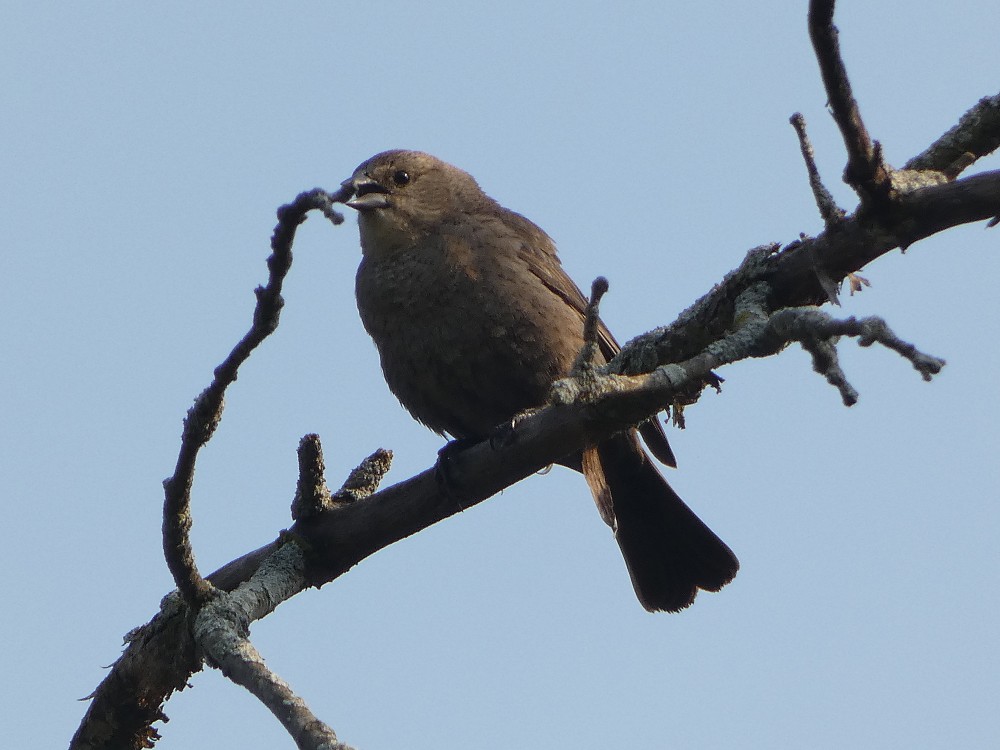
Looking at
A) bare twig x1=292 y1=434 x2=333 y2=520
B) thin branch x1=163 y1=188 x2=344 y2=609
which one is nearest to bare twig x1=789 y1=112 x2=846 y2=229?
thin branch x1=163 y1=188 x2=344 y2=609

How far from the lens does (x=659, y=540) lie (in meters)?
5.58

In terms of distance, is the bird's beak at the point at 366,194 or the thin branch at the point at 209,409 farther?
the bird's beak at the point at 366,194

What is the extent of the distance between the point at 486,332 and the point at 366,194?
112 centimetres

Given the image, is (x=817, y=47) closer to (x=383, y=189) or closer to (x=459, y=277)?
(x=459, y=277)

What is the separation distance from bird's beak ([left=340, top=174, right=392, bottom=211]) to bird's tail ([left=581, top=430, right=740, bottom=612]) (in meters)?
1.47

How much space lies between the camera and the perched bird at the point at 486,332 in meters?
4.87

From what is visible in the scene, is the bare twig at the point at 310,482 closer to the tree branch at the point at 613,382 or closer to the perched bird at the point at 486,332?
the tree branch at the point at 613,382

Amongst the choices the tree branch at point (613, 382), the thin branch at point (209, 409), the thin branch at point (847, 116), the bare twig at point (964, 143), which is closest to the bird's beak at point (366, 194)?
the tree branch at point (613, 382)

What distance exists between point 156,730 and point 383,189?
2630 mm

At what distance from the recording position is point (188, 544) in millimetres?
3336

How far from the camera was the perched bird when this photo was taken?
4871 millimetres

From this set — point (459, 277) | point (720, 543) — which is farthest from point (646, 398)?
point (720, 543)

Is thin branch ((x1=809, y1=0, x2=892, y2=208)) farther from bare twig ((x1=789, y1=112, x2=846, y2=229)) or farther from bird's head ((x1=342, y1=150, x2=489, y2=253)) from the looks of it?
bird's head ((x1=342, y1=150, x2=489, y2=253))

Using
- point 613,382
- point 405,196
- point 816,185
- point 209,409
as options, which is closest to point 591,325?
point 613,382
